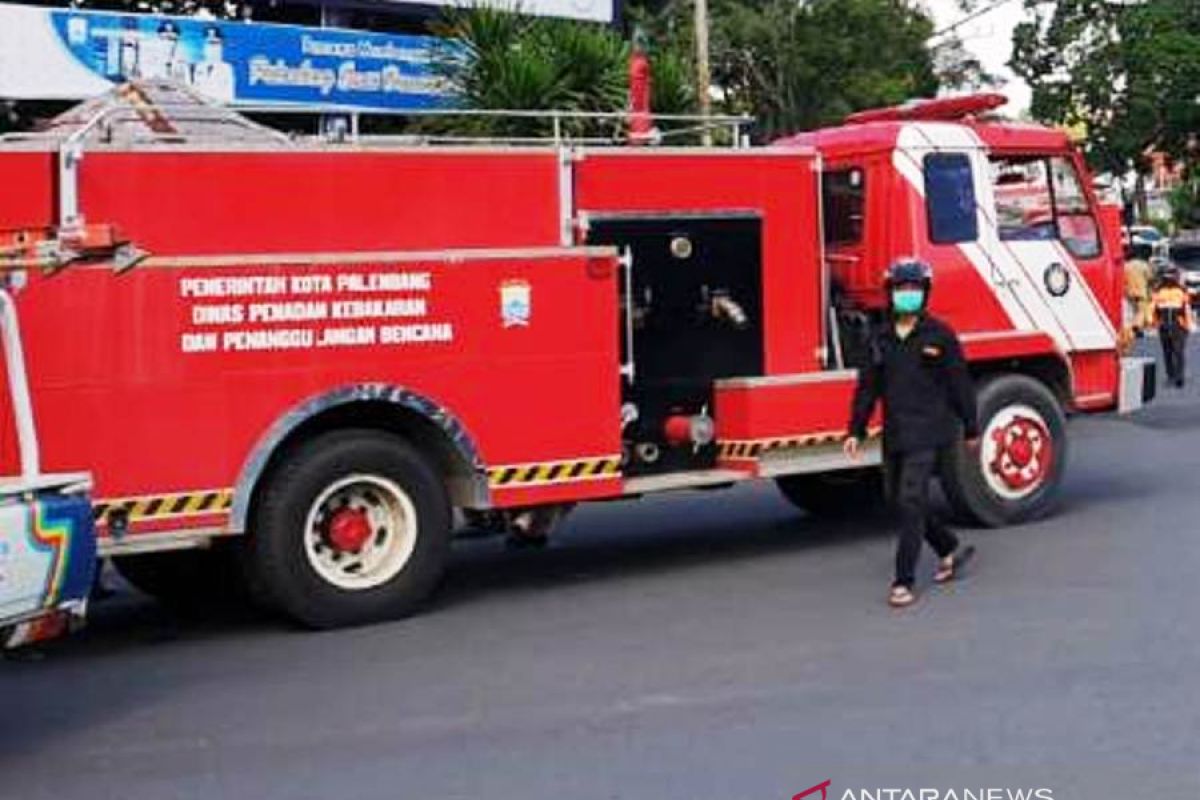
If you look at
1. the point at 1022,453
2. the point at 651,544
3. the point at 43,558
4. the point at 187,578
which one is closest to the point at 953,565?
the point at 1022,453

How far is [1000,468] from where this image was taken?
36.3ft

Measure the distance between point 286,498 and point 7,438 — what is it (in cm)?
140

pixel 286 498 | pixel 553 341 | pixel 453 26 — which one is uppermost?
pixel 453 26

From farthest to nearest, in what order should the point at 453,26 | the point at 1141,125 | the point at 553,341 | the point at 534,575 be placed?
the point at 1141,125, the point at 453,26, the point at 534,575, the point at 553,341

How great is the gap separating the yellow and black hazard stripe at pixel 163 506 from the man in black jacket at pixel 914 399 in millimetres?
3282

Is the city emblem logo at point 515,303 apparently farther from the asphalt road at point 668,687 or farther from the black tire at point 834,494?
the black tire at point 834,494

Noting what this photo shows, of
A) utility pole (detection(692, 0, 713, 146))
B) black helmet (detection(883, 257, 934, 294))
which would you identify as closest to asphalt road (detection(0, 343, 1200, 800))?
black helmet (detection(883, 257, 934, 294))

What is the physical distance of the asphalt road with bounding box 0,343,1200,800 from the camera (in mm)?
5977

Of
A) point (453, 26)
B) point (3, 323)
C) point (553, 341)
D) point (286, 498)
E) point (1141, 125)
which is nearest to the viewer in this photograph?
point (3, 323)

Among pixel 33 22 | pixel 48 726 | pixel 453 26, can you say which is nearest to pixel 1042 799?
pixel 48 726

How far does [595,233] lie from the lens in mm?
9531

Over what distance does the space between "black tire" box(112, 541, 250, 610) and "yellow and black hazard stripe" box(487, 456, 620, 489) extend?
1.50 metres

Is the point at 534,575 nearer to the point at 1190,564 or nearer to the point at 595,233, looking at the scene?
the point at 595,233

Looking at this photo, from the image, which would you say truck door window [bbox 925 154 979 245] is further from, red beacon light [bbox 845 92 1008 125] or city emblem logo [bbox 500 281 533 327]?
city emblem logo [bbox 500 281 533 327]
